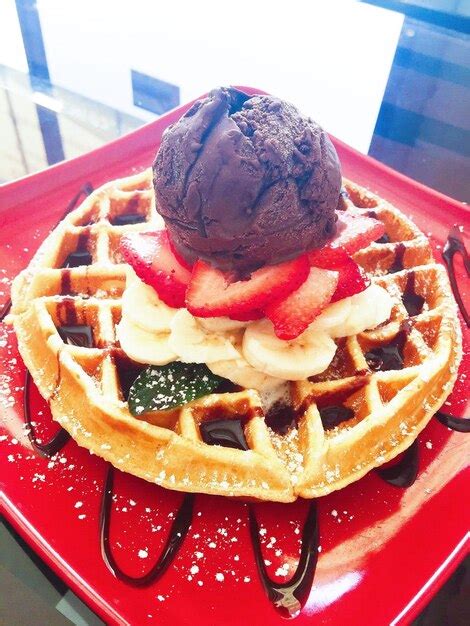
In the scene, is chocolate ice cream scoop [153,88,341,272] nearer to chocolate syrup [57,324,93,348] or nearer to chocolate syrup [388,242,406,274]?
chocolate syrup [57,324,93,348]

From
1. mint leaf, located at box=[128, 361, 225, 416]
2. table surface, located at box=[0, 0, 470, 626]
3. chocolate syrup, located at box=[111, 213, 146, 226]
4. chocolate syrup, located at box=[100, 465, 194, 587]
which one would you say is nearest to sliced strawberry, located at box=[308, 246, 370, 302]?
mint leaf, located at box=[128, 361, 225, 416]

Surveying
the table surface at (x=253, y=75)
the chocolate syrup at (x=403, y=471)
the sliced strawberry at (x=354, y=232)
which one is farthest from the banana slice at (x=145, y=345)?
the table surface at (x=253, y=75)

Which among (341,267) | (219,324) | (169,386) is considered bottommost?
(169,386)

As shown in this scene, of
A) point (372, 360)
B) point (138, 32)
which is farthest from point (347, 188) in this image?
point (138, 32)

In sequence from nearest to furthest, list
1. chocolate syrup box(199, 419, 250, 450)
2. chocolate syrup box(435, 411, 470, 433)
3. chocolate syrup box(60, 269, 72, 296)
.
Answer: chocolate syrup box(199, 419, 250, 450)
chocolate syrup box(435, 411, 470, 433)
chocolate syrup box(60, 269, 72, 296)

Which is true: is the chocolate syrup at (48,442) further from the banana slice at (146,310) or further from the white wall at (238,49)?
the white wall at (238,49)

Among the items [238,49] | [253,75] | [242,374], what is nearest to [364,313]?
[242,374]

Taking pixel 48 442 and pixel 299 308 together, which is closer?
pixel 299 308

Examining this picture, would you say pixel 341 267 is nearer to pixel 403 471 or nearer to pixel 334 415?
pixel 334 415
